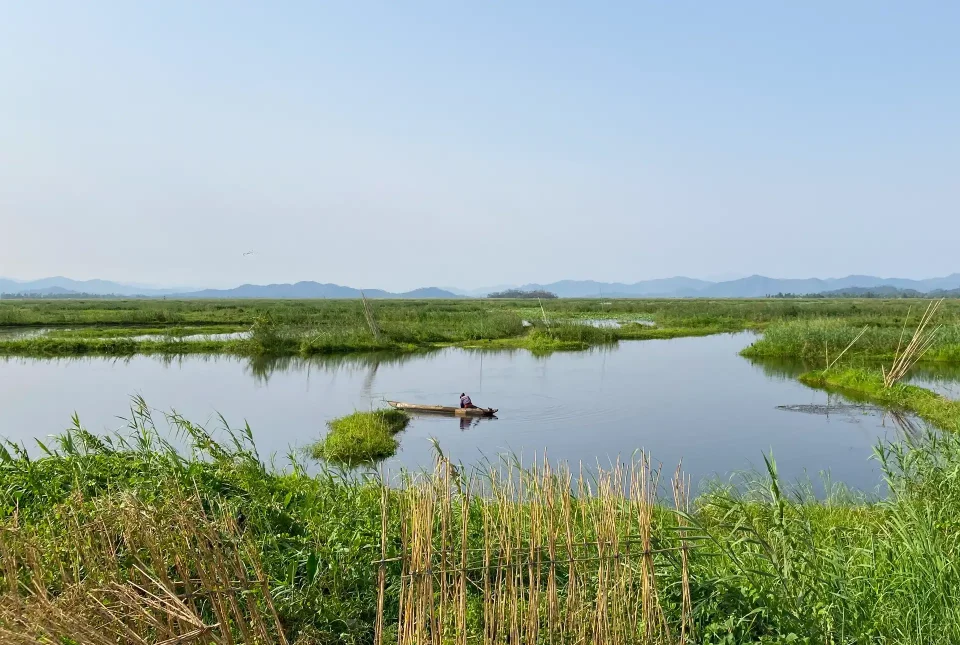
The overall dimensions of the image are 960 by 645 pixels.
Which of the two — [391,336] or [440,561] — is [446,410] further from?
[391,336]

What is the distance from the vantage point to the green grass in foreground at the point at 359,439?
382 inches

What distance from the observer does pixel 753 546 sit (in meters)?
4.14

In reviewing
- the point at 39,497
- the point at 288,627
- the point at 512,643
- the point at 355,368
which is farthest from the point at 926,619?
the point at 355,368

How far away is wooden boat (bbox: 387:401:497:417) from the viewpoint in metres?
12.5

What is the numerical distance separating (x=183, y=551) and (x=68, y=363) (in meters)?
19.5

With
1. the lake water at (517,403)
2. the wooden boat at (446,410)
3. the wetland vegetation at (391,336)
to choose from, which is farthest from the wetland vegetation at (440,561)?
the wetland vegetation at (391,336)

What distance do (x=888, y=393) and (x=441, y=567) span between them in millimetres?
13531

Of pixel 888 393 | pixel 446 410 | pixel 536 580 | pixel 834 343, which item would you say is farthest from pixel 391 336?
pixel 536 580

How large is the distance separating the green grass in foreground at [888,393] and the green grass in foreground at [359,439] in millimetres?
8150

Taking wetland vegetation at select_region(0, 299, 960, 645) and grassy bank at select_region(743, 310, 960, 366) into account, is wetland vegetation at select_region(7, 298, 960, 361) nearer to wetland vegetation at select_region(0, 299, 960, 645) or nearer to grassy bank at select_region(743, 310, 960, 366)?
grassy bank at select_region(743, 310, 960, 366)

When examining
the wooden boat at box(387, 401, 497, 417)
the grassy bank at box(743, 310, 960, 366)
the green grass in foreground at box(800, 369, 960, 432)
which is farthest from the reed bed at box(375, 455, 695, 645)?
the grassy bank at box(743, 310, 960, 366)

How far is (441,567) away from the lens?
280 centimetres

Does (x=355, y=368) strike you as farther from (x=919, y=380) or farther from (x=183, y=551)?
(x=183, y=551)

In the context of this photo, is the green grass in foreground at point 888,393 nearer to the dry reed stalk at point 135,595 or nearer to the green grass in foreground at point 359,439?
the green grass in foreground at point 359,439
